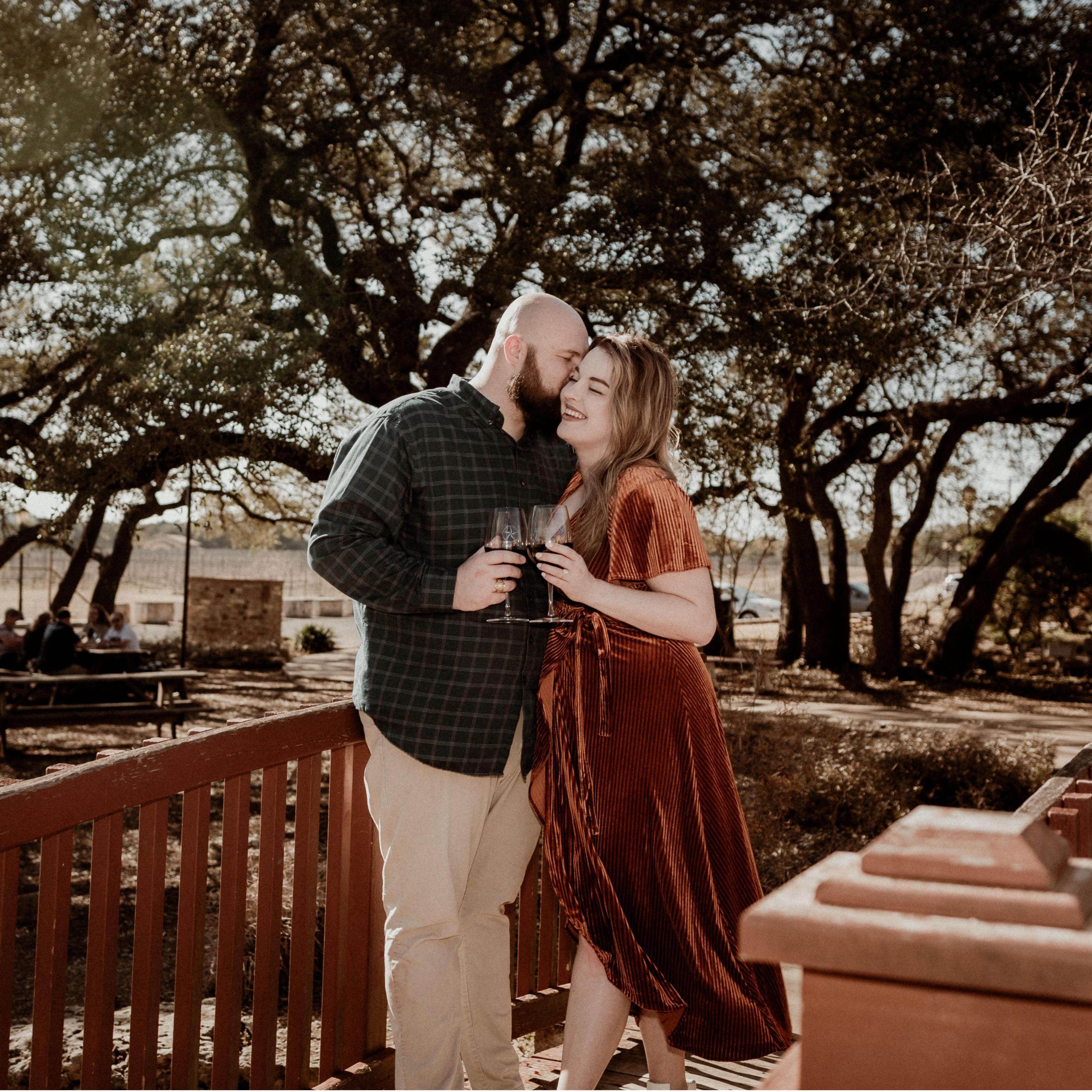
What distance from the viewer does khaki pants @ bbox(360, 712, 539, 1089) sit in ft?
8.29

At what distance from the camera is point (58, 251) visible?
9.51 m

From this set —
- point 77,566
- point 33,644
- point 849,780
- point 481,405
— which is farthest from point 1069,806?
point 77,566

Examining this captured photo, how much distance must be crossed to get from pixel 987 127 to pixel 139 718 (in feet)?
30.1

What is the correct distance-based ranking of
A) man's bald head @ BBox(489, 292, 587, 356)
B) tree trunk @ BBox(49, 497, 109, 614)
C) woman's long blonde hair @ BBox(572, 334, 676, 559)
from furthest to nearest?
tree trunk @ BBox(49, 497, 109, 614), man's bald head @ BBox(489, 292, 587, 356), woman's long blonde hair @ BBox(572, 334, 676, 559)

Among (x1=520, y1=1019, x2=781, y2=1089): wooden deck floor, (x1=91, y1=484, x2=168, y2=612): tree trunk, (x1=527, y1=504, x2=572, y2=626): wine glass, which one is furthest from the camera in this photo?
(x1=91, y1=484, x2=168, y2=612): tree trunk

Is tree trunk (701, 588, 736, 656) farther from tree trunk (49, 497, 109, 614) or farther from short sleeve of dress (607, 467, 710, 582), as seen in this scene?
short sleeve of dress (607, 467, 710, 582)

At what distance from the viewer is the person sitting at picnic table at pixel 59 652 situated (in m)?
11.7

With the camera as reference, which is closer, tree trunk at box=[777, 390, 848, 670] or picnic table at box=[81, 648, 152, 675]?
picnic table at box=[81, 648, 152, 675]

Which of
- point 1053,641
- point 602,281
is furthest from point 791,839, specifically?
point 1053,641

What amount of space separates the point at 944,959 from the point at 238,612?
23.1 m

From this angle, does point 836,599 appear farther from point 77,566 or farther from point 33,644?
point 77,566

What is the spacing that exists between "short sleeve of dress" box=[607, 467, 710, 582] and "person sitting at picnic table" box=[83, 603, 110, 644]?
12498mm

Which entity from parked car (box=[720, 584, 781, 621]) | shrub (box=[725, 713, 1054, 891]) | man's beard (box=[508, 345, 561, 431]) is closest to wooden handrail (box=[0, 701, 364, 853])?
man's beard (box=[508, 345, 561, 431])

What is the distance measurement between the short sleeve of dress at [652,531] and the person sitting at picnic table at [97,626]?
1250cm
